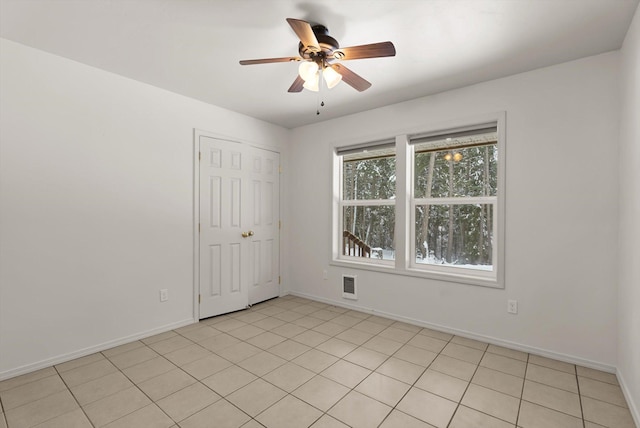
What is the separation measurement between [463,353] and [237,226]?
2.78m

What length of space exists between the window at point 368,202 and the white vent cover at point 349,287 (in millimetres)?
303

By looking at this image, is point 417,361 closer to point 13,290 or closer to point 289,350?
point 289,350

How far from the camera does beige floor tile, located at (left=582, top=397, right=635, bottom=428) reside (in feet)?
5.83

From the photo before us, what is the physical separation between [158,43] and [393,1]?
5.63ft

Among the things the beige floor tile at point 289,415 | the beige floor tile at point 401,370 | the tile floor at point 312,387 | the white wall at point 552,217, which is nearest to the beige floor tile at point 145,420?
the tile floor at point 312,387

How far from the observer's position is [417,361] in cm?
251

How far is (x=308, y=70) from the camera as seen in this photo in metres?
2.17

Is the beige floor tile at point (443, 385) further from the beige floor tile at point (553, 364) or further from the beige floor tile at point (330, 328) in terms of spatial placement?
the beige floor tile at point (330, 328)

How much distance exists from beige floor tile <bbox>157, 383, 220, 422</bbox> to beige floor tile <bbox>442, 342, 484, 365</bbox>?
1933 mm

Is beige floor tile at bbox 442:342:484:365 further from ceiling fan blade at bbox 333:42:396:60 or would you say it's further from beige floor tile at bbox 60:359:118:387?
beige floor tile at bbox 60:359:118:387

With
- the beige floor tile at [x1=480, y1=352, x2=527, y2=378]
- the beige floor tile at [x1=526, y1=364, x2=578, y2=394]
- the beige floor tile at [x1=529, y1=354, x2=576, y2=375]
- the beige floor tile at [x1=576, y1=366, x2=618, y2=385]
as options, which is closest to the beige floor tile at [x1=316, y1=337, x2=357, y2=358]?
the beige floor tile at [x1=480, y1=352, x2=527, y2=378]

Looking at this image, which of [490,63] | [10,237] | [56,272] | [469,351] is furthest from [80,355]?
[490,63]

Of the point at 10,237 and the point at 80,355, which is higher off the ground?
the point at 10,237

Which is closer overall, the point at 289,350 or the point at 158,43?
the point at 158,43
